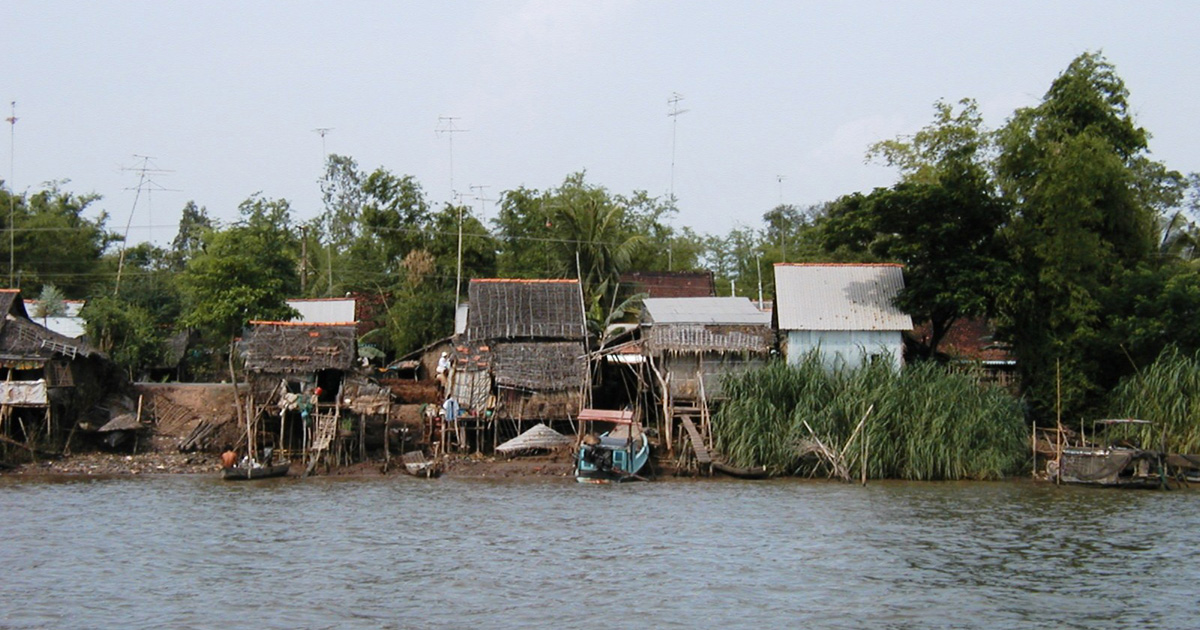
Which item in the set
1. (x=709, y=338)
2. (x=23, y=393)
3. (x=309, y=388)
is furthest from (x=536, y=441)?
(x=23, y=393)

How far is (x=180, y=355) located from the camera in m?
32.4

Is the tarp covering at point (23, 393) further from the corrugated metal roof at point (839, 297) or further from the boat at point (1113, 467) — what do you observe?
the boat at point (1113, 467)

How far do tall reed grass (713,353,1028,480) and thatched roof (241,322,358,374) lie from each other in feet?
28.6

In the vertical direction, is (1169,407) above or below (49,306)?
below

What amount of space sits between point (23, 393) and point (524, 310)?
36.3ft

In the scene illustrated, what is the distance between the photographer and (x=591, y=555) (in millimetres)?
16719

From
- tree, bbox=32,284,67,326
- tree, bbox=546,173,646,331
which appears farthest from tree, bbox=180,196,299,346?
tree, bbox=546,173,646,331

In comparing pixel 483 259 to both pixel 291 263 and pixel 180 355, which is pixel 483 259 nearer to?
pixel 291 263

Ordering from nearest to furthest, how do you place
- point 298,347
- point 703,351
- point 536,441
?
point 536,441
point 703,351
point 298,347

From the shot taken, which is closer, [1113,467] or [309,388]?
[1113,467]

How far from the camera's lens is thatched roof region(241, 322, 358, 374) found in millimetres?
26109

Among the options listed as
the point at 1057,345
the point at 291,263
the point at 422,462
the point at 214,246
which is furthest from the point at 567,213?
the point at 1057,345

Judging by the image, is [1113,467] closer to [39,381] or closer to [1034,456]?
[1034,456]

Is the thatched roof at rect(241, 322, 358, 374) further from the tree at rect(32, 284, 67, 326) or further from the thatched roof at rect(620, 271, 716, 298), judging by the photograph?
the thatched roof at rect(620, 271, 716, 298)
